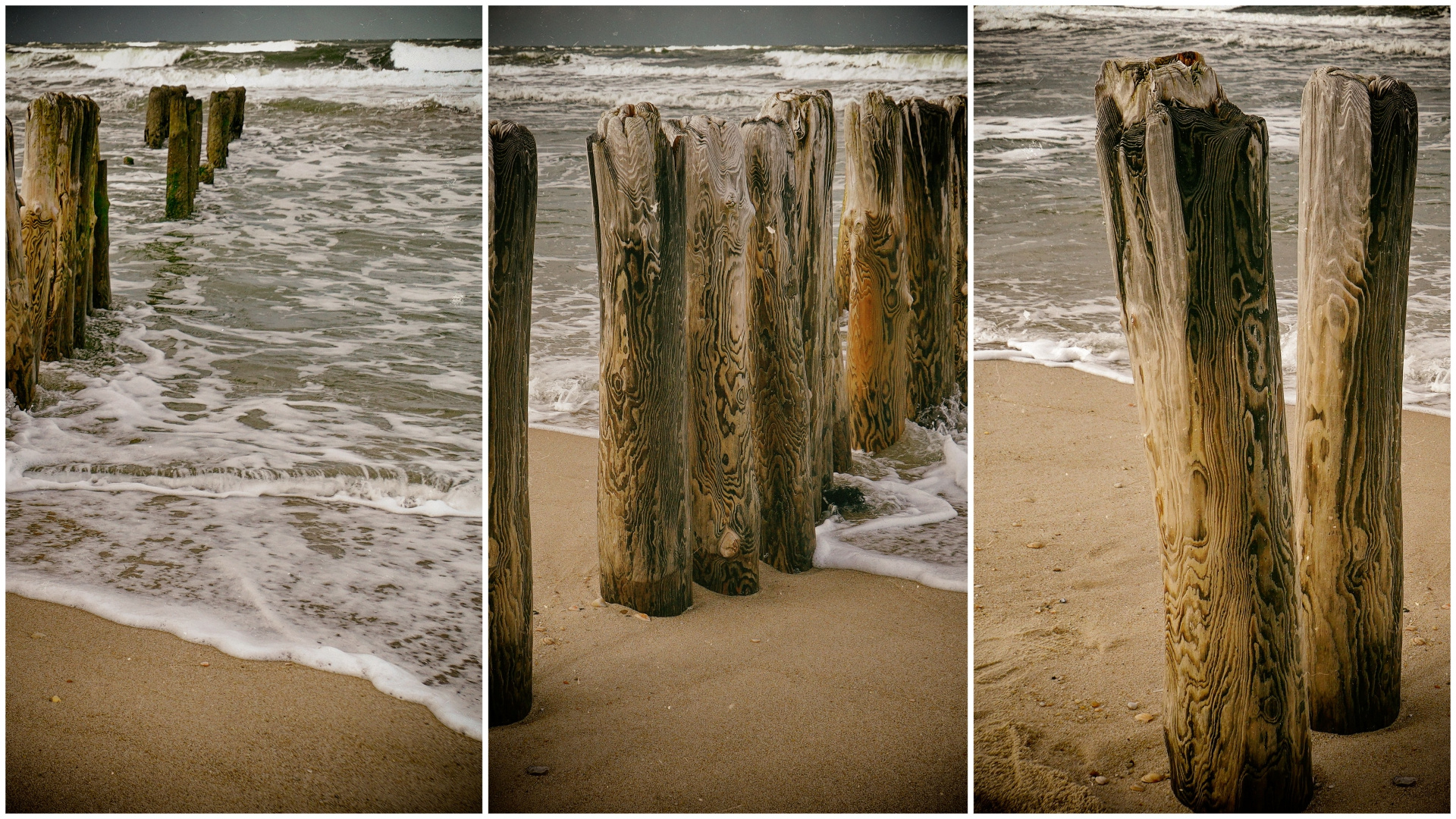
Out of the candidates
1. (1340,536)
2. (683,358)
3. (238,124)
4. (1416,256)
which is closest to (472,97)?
(683,358)

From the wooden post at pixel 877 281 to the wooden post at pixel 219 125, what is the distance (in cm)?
241

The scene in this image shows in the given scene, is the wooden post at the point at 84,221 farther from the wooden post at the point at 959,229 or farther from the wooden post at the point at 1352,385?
the wooden post at the point at 1352,385

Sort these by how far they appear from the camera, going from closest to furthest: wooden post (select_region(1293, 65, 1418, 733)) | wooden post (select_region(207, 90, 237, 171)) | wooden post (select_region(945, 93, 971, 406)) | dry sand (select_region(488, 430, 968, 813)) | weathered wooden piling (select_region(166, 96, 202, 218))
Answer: wooden post (select_region(1293, 65, 1418, 733))
dry sand (select_region(488, 430, 968, 813))
wooden post (select_region(945, 93, 971, 406))
wooden post (select_region(207, 90, 237, 171))
weathered wooden piling (select_region(166, 96, 202, 218))

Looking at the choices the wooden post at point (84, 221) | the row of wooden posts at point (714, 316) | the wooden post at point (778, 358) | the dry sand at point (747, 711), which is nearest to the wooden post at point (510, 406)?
the row of wooden posts at point (714, 316)

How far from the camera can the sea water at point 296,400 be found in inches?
117

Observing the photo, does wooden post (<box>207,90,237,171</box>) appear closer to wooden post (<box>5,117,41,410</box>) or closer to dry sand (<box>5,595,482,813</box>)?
wooden post (<box>5,117,41,410</box>)

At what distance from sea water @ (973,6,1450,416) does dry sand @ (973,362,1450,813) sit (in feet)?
0.71

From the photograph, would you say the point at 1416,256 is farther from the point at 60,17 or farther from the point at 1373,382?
the point at 60,17

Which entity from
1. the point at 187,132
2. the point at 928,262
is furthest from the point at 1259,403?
the point at 187,132

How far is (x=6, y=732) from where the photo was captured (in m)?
2.55

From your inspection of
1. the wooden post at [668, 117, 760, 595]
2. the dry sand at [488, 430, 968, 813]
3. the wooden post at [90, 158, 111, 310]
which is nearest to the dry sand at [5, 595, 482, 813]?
the dry sand at [488, 430, 968, 813]

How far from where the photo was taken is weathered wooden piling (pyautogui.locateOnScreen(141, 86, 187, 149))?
186 inches

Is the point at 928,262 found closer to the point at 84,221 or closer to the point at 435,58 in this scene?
the point at 435,58

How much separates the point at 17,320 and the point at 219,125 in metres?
2.12
